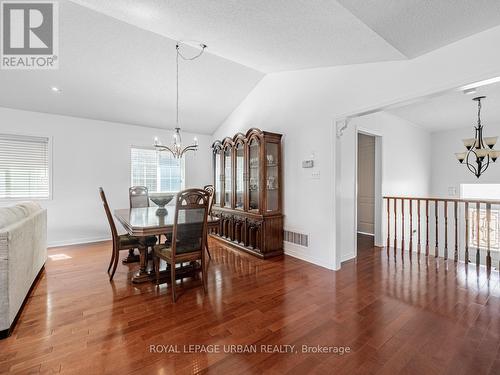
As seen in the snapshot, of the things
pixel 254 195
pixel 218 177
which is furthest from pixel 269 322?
pixel 218 177

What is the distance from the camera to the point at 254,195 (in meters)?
4.21

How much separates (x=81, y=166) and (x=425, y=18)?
571 cm

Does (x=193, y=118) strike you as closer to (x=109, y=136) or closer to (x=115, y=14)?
(x=109, y=136)

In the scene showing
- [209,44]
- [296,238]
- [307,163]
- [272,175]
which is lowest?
[296,238]

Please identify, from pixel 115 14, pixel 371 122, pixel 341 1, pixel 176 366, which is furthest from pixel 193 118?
pixel 176 366

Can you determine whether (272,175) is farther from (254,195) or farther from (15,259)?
(15,259)

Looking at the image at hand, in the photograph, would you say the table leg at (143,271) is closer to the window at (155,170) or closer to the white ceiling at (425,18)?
the window at (155,170)

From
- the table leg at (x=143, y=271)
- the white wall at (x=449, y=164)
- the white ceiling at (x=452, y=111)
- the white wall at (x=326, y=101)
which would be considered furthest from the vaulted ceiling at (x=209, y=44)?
the white wall at (x=449, y=164)

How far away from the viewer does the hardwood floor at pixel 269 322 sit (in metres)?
1.61

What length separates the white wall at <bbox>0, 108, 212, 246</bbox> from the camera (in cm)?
448

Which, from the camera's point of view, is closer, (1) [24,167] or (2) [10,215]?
(2) [10,215]

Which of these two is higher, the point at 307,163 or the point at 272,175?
the point at 307,163

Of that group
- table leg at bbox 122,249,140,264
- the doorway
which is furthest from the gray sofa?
the doorway

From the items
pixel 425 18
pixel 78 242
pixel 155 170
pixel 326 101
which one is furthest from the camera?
pixel 155 170
